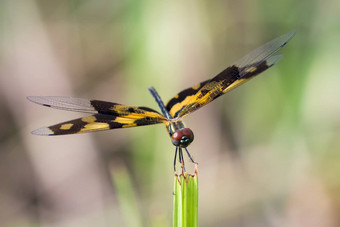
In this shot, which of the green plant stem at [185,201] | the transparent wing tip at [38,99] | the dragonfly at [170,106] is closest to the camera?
the green plant stem at [185,201]

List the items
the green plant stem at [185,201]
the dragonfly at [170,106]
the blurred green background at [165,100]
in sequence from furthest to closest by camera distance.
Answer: the blurred green background at [165,100] < the dragonfly at [170,106] < the green plant stem at [185,201]

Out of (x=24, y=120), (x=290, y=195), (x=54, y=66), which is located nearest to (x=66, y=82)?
(x=54, y=66)

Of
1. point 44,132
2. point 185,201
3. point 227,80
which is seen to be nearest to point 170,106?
point 227,80

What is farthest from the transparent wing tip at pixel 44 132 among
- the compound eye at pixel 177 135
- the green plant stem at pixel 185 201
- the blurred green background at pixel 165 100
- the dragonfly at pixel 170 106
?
the blurred green background at pixel 165 100

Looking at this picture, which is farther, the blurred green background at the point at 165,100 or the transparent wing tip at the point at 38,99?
the blurred green background at the point at 165,100

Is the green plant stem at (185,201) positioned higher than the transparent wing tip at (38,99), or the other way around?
the transparent wing tip at (38,99)

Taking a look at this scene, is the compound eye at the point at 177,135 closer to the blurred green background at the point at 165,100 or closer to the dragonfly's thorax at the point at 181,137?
the dragonfly's thorax at the point at 181,137

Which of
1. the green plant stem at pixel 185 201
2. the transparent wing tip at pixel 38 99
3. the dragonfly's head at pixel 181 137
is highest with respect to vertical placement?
the transparent wing tip at pixel 38 99

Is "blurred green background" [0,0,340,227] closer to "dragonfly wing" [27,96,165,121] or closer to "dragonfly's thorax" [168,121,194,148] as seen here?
"dragonfly wing" [27,96,165,121]
